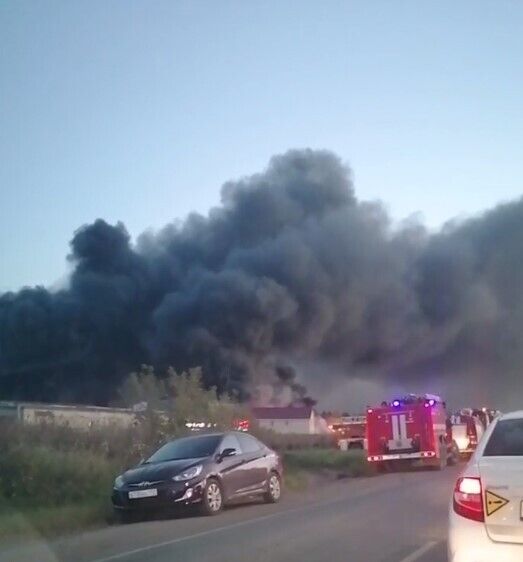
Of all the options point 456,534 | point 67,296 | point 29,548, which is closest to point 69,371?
point 67,296

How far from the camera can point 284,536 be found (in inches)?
459

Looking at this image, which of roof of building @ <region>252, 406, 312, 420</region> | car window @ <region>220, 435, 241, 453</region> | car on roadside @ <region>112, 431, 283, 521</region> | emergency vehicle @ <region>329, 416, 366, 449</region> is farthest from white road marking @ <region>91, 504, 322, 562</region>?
roof of building @ <region>252, 406, 312, 420</region>

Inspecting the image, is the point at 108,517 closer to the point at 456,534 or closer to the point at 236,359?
the point at 456,534

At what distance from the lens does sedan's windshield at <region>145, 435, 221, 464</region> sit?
1565cm

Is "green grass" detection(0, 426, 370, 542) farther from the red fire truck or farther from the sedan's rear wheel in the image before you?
the red fire truck

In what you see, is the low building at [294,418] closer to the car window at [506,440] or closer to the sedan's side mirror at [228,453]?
the sedan's side mirror at [228,453]

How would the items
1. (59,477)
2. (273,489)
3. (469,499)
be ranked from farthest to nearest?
(59,477) < (273,489) < (469,499)

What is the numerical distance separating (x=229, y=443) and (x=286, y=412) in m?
43.9

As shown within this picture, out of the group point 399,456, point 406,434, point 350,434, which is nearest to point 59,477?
point 399,456

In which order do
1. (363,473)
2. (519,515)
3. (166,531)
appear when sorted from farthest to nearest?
(363,473), (166,531), (519,515)

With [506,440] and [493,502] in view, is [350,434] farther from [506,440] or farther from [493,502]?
[493,502]

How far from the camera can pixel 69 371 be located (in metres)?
62.0

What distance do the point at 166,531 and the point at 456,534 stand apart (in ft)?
23.9

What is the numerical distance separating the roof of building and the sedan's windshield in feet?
136
